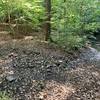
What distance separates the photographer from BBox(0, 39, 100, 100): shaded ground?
6.58m

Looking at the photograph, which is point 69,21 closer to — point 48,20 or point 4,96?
point 48,20

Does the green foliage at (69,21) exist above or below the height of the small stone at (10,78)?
above

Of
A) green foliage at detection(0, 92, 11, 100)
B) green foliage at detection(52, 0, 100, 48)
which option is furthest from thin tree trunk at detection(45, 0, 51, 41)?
green foliage at detection(0, 92, 11, 100)

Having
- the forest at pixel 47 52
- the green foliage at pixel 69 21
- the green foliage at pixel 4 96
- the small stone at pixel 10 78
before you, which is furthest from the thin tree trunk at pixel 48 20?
the green foliage at pixel 4 96

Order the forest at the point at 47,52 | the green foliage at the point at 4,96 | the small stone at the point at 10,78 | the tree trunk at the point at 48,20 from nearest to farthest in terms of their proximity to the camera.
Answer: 1. the green foliage at the point at 4,96
2. the forest at the point at 47,52
3. the small stone at the point at 10,78
4. the tree trunk at the point at 48,20

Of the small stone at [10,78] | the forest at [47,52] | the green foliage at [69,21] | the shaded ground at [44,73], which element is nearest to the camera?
the shaded ground at [44,73]

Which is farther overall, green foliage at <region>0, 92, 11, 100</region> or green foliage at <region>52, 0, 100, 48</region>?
green foliage at <region>52, 0, 100, 48</region>

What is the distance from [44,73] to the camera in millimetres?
7570

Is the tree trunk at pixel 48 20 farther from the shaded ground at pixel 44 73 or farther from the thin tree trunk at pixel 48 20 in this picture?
the shaded ground at pixel 44 73

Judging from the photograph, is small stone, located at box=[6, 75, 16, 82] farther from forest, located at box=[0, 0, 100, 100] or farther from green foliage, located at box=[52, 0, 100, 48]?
green foliage, located at box=[52, 0, 100, 48]

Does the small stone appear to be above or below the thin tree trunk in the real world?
below

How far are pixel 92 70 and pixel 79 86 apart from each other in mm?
1670

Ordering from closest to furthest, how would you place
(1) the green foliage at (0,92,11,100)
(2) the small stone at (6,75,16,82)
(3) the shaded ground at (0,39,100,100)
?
(1) the green foliage at (0,92,11,100), (3) the shaded ground at (0,39,100,100), (2) the small stone at (6,75,16,82)

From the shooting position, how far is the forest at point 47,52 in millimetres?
6738
